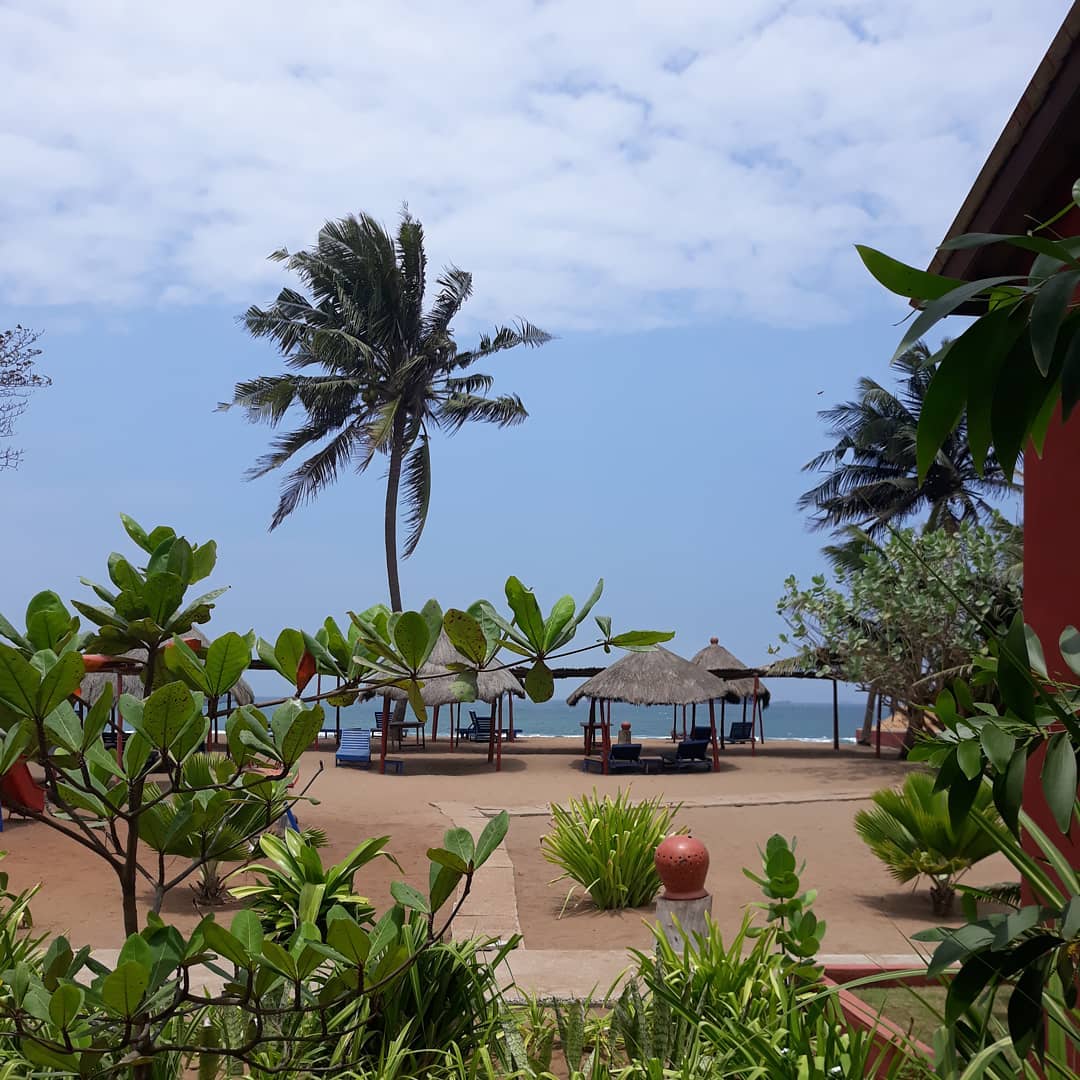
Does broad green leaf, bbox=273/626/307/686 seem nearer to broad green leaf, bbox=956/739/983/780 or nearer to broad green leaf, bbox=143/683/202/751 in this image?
broad green leaf, bbox=143/683/202/751

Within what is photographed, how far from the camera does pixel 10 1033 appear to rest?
6.22 ft

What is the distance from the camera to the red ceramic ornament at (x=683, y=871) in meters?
5.22

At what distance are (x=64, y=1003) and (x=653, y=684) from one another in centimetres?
2155

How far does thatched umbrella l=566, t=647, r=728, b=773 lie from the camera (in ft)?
74.4

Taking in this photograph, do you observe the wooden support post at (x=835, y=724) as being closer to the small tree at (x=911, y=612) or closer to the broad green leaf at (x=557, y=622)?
the small tree at (x=911, y=612)

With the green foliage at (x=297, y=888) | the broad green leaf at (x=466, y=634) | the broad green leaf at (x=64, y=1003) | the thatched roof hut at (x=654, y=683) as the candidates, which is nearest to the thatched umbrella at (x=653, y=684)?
the thatched roof hut at (x=654, y=683)

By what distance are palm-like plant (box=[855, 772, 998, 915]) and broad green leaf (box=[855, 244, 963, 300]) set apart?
743cm

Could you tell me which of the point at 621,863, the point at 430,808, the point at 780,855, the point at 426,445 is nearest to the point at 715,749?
the point at 430,808

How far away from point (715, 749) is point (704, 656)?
6.96m

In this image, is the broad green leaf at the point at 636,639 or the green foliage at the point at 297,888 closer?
the broad green leaf at the point at 636,639

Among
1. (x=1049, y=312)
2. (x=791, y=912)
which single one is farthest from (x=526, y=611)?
(x=791, y=912)

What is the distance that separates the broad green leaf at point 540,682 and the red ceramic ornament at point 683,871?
132 inches

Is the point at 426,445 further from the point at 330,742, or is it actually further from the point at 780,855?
the point at 780,855

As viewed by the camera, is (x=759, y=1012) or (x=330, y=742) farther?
(x=330, y=742)
